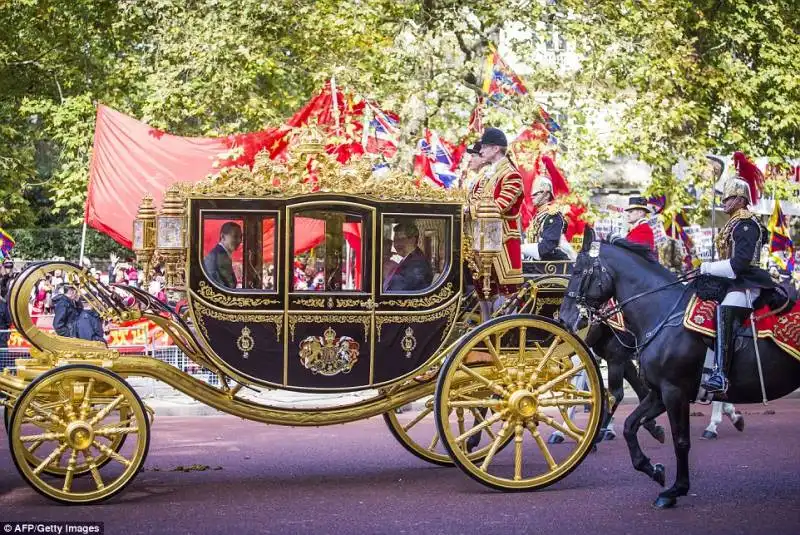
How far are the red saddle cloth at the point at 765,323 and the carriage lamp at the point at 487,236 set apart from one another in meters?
1.42

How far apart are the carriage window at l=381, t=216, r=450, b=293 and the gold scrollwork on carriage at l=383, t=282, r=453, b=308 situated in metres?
0.07

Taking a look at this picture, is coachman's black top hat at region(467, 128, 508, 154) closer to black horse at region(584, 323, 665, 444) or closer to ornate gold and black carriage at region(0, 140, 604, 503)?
ornate gold and black carriage at region(0, 140, 604, 503)

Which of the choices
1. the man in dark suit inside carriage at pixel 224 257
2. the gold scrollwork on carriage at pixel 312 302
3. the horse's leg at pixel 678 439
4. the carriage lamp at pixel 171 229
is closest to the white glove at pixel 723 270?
the horse's leg at pixel 678 439

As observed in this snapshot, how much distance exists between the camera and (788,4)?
2469 cm

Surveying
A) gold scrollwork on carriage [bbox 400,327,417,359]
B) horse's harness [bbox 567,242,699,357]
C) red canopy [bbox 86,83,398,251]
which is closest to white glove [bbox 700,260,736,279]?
horse's harness [bbox 567,242,699,357]

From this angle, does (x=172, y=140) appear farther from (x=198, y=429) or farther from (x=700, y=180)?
(x=700, y=180)

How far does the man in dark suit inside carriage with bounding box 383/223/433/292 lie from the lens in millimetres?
8703

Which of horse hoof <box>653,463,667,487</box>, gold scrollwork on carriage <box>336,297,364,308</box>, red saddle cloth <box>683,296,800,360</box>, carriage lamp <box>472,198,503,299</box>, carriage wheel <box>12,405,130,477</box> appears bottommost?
horse hoof <box>653,463,667,487</box>

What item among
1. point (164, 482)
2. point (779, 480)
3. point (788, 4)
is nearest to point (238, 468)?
point (164, 482)

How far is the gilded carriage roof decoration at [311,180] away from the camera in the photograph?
844 cm

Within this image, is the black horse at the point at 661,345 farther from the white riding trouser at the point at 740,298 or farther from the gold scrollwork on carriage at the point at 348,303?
the gold scrollwork on carriage at the point at 348,303

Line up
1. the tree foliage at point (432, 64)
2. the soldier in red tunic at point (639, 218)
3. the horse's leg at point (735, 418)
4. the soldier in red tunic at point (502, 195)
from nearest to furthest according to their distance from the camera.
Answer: the soldier in red tunic at point (502, 195)
the soldier in red tunic at point (639, 218)
the horse's leg at point (735, 418)
the tree foliage at point (432, 64)

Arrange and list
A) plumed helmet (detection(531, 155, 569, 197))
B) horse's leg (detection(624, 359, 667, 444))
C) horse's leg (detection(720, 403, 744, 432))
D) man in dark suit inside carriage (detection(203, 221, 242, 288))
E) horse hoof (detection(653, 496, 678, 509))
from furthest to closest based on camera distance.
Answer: plumed helmet (detection(531, 155, 569, 197)) < horse's leg (detection(720, 403, 744, 432)) < horse's leg (detection(624, 359, 667, 444)) < man in dark suit inside carriage (detection(203, 221, 242, 288)) < horse hoof (detection(653, 496, 678, 509))

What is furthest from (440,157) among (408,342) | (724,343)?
(724,343)
